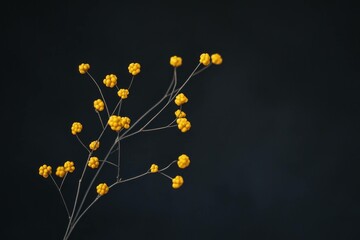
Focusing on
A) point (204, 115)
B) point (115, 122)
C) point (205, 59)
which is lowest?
point (115, 122)

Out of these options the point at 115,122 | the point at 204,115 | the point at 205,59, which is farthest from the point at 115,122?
the point at 204,115

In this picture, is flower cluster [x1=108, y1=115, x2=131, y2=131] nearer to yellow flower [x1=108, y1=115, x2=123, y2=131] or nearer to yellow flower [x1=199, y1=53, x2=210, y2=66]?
yellow flower [x1=108, y1=115, x2=123, y2=131]

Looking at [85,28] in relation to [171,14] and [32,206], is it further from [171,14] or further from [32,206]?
[32,206]

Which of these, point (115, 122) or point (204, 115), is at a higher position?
point (204, 115)

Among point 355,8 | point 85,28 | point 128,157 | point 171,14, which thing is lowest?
point 128,157

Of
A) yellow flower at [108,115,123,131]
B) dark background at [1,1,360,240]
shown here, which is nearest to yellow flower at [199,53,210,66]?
yellow flower at [108,115,123,131]

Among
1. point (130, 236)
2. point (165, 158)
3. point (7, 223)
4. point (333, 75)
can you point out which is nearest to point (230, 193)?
point (165, 158)

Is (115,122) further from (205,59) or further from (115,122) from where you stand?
(205,59)

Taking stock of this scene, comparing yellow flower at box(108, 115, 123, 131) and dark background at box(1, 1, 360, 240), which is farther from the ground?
dark background at box(1, 1, 360, 240)
